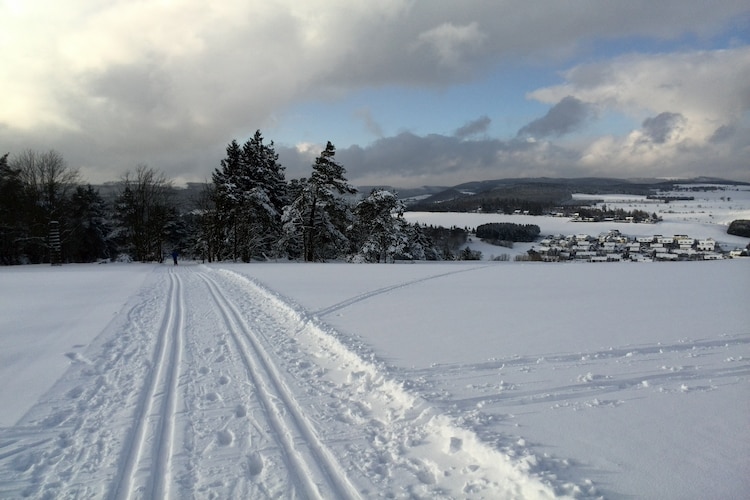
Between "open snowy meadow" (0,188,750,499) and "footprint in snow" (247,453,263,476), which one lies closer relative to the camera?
"open snowy meadow" (0,188,750,499)

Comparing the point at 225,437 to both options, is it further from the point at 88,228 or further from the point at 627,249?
the point at 627,249

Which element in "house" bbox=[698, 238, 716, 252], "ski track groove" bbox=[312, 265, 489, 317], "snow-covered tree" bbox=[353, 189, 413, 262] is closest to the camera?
"ski track groove" bbox=[312, 265, 489, 317]

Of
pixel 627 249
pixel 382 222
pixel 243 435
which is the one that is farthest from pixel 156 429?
pixel 627 249

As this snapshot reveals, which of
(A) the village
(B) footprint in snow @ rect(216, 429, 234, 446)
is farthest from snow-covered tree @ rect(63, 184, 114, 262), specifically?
(A) the village

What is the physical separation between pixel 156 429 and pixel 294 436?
67.2 inches

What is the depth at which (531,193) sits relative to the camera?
194000 millimetres

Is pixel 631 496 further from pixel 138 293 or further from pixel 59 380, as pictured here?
pixel 138 293

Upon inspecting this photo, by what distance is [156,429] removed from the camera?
15.7 feet

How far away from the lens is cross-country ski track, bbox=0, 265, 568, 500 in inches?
148

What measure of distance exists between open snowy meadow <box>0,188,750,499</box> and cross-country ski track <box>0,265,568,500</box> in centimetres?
3

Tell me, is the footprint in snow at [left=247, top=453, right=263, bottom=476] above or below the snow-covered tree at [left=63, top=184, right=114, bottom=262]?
below

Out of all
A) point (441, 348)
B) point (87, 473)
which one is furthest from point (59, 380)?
Result: point (441, 348)

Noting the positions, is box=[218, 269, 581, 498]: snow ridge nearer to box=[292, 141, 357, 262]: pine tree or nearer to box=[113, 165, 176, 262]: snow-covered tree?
box=[292, 141, 357, 262]: pine tree

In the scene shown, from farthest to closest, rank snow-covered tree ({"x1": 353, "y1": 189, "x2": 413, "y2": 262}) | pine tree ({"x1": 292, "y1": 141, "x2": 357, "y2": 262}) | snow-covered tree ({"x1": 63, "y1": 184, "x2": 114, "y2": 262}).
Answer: snow-covered tree ({"x1": 63, "y1": 184, "x2": 114, "y2": 262}) < snow-covered tree ({"x1": 353, "y1": 189, "x2": 413, "y2": 262}) < pine tree ({"x1": 292, "y1": 141, "x2": 357, "y2": 262})
